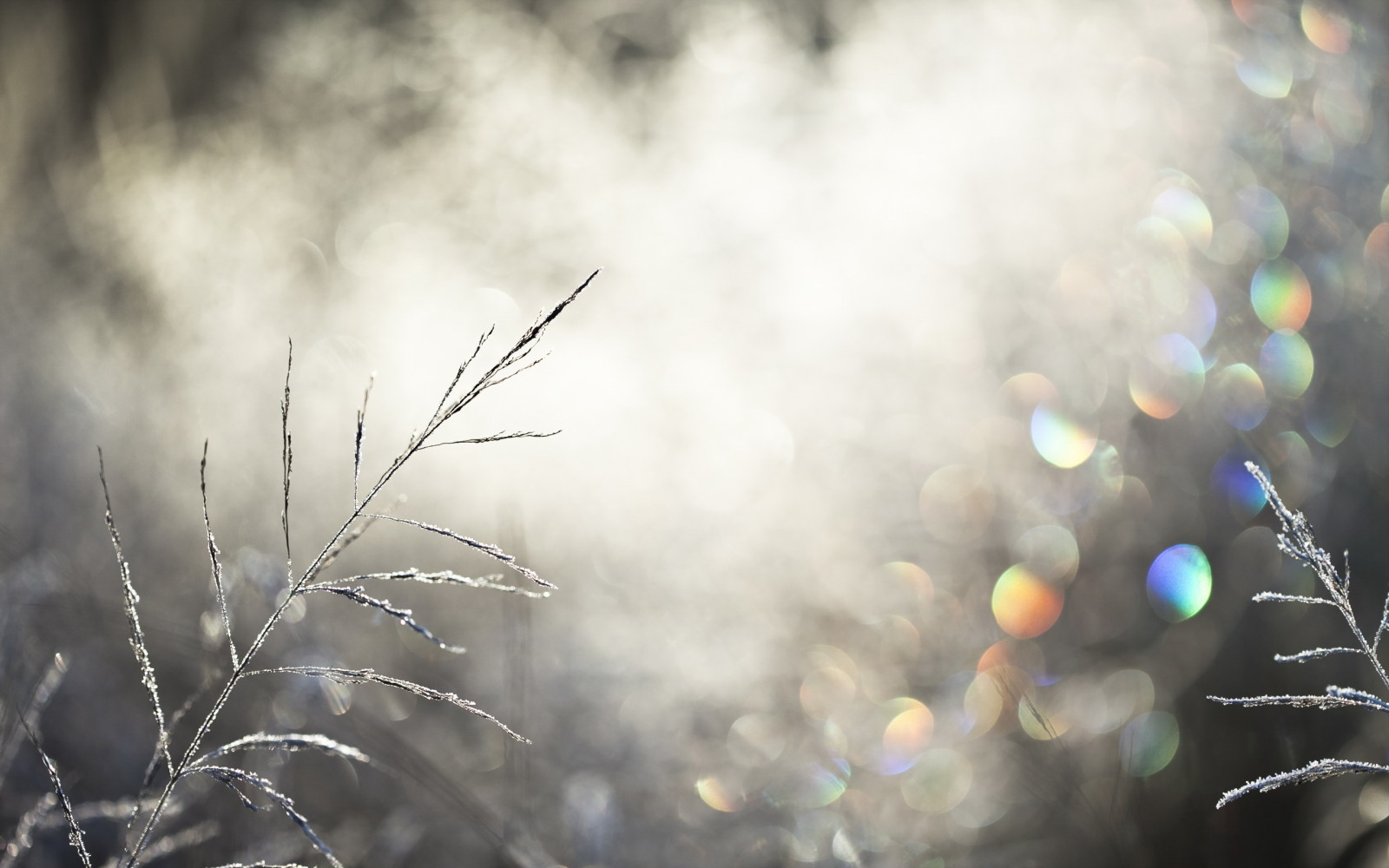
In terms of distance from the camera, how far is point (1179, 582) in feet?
6.49

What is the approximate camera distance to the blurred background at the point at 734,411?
5.24 ft

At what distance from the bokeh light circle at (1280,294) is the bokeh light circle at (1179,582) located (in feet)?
2.09

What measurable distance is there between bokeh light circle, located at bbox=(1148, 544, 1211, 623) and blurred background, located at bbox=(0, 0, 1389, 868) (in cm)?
2

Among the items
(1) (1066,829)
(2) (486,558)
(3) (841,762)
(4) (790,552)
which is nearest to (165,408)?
(2) (486,558)

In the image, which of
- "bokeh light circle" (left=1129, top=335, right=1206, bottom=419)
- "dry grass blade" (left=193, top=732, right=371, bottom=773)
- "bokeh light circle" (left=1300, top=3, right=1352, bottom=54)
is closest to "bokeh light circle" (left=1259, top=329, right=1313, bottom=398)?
"bokeh light circle" (left=1129, top=335, right=1206, bottom=419)

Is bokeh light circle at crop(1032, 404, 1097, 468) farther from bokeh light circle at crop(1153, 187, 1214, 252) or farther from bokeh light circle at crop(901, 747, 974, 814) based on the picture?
bokeh light circle at crop(901, 747, 974, 814)

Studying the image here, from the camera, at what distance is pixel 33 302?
3756 mm

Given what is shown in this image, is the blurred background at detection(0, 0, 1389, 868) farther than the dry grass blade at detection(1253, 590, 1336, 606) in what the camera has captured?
Yes

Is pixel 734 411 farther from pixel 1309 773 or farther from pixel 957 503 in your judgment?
pixel 1309 773

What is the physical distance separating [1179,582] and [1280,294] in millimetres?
812

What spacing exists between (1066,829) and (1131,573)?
83cm

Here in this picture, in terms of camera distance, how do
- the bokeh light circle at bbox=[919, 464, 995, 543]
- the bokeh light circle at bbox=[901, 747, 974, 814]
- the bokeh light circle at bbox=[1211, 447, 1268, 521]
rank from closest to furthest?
the bokeh light circle at bbox=[901, 747, 974, 814] → the bokeh light circle at bbox=[1211, 447, 1268, 521] → the bokeh light circle at bbox=[919, 464, 995, 543]

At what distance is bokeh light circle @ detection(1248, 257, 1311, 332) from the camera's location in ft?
6.84

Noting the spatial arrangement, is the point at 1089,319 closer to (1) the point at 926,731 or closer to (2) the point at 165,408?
(1) the point at 926,731
